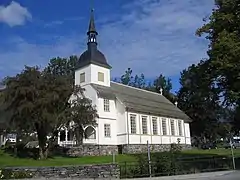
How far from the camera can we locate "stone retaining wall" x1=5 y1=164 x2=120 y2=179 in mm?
21531

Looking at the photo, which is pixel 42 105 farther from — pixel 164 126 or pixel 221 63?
pixel 164 126

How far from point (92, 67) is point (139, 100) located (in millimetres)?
10046

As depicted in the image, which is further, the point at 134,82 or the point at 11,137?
the point at 134,82

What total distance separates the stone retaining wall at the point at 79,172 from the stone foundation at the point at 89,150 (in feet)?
69.4

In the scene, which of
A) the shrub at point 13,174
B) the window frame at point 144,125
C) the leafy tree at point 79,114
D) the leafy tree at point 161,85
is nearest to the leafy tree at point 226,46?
the shrub at point 13,174

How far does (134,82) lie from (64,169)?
260ft

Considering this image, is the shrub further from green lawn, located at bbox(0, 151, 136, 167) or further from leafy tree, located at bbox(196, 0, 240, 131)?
leafy tree, located at bbox(196, 0, 240, 131)

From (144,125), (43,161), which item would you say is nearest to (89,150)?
(144,125)

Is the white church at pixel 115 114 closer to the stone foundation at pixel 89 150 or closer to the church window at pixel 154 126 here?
the church window at pixel 154 126

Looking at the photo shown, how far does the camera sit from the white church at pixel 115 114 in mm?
48688

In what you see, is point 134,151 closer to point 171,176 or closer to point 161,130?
point 161,130

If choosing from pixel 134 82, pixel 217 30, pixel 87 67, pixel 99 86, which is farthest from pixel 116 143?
pixel 134 82

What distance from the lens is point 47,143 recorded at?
128 ft

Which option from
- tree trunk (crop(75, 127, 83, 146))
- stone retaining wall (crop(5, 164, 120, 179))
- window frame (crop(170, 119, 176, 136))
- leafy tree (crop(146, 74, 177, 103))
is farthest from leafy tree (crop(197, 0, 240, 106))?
leafy tree (crop(146, 74, 177, 103))
